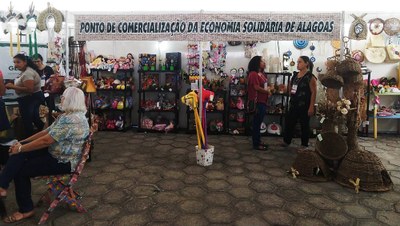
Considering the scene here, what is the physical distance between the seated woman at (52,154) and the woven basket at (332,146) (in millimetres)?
3095

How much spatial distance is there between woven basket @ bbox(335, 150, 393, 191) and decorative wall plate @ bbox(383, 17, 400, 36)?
3274mm

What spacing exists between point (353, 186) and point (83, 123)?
130 inches

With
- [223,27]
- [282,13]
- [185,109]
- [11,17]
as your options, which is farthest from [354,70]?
[11,17]

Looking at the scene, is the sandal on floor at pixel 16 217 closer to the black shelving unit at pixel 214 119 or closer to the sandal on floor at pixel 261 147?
the sandal on floor at pixel 261 147

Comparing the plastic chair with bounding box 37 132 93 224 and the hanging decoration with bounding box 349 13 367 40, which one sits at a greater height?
the hanging decoration with bounding box 349 13 367 40

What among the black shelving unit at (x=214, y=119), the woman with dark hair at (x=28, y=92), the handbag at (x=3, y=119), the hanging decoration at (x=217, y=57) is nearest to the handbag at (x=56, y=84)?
the woman with dark hair at (x=28, y=92)

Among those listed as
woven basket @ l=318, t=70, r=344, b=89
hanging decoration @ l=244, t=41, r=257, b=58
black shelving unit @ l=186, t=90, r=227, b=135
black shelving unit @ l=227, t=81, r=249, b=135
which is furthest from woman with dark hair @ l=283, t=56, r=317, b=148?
black shelving unit @ l=186, t=90, r=227, b=135

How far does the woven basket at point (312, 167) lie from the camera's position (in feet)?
13.8

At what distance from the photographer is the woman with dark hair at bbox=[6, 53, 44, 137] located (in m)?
4.50

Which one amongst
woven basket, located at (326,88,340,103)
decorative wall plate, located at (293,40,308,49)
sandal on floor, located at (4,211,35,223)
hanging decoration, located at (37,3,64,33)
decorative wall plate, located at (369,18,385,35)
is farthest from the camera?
decorative wall plate, located at (293,40,308,49)

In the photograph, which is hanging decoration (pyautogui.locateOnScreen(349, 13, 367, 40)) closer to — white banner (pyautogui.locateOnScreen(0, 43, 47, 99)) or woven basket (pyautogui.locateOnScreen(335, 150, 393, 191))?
woven basket (pyautogui.locateOnScreen(335, 150, 393, 191))

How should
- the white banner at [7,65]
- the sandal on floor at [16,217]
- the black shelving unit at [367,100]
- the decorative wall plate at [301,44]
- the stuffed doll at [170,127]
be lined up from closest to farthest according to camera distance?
1. the sandal on floor at [16,217]
2. the white banner at [7,65]
3. the black shelving unit at [367,100]
4. the decorative wall plate at [301,44]
5. the stuffed doll at [170,127]

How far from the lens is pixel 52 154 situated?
3018 millimetres

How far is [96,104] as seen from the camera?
23.1 ft
